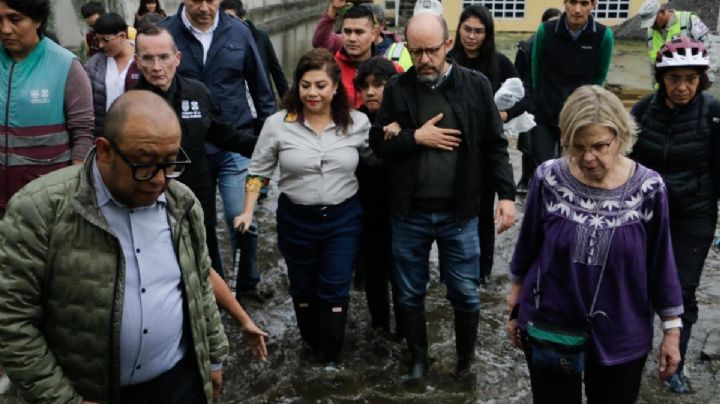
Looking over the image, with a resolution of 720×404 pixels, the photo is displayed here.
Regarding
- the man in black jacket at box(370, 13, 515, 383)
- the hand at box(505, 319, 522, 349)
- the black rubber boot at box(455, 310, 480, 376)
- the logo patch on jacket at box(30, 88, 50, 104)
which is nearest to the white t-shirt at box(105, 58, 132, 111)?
the logo patch on jacket at box(30, 88, 50, 104)

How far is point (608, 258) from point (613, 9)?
27907mm

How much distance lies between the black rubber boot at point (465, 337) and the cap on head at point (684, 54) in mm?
1774

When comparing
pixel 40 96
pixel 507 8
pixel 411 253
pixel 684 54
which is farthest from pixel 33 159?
pixel 507 8

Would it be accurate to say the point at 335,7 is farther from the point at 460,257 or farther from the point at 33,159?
the point at 33,159

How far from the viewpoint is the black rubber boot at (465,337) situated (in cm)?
510

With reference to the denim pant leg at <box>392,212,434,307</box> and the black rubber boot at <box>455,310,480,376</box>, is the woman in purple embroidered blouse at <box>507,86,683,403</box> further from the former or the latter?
the black rubber boot at <box>455,310,480,376</box>

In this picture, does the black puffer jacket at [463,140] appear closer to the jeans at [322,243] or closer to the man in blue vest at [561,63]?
the jeans at [322,243]

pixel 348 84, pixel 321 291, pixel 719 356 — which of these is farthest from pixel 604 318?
pixel 348 84

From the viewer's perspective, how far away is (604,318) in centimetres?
348

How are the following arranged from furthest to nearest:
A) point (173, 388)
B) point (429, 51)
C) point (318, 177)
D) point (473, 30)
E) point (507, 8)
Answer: point (507, 8) → point (473, 30) → point (318, 177) → point (429, 51) → point (173, 388)

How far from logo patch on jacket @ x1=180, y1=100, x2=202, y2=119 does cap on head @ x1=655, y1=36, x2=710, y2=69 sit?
2580 millimetres

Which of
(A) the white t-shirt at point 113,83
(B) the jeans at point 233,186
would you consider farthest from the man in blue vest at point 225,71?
(A) the white t-shirt at point 113,83

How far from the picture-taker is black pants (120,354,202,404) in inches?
118

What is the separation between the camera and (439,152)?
4703 millimetres
